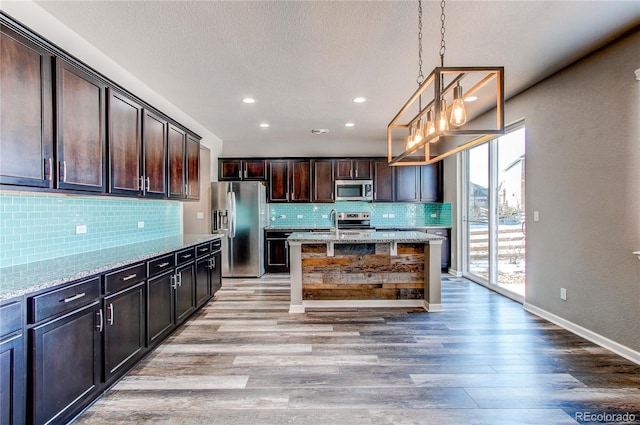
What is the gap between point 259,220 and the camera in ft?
18.8

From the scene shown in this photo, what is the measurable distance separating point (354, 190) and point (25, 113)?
507cm

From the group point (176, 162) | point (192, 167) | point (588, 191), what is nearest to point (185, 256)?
point (176, 162)

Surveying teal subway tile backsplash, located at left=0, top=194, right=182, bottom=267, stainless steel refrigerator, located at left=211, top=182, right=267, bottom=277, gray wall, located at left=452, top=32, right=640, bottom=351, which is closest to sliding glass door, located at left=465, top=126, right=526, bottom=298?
gray wall, located at left=452, top=32, right=640, bottom=351

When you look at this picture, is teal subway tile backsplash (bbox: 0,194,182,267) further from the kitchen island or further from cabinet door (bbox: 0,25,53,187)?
the kitchen island

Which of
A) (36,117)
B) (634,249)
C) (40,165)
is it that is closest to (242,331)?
(40,165)

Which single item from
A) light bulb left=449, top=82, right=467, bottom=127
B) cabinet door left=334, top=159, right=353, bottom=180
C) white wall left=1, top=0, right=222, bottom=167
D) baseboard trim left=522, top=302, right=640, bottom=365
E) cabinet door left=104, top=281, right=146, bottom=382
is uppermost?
white wall left=1, top=0, right=222, bottom=167

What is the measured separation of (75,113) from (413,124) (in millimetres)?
2672

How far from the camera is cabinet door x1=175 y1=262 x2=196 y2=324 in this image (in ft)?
10.4

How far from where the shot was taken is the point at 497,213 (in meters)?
4.65

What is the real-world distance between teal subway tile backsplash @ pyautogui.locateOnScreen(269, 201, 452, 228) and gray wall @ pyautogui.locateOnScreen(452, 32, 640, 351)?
2767 millimetres

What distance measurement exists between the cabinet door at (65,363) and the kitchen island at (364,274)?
222 cm

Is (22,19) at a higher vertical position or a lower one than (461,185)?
higher

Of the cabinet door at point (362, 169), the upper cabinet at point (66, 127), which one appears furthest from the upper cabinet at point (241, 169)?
the upper cabinet at point (66, 127)

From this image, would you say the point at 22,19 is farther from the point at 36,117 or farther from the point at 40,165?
the point at 40,165
